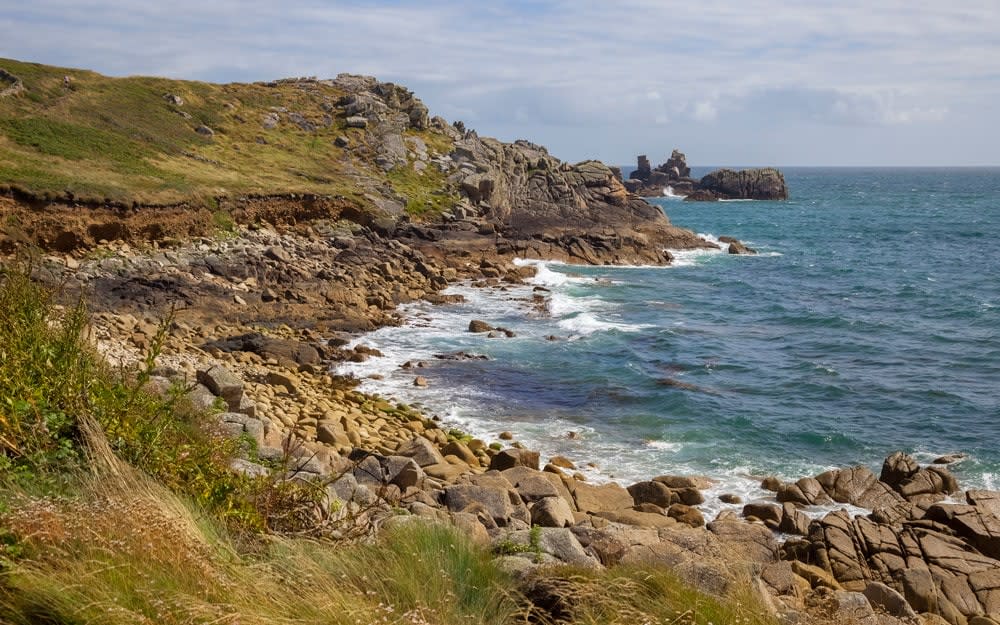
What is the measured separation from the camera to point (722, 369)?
3033 centimetres

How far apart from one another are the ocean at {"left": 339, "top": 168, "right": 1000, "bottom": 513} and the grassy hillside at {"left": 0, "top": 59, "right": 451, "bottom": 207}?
40.2 ft

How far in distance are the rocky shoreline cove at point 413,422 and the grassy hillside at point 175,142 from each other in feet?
4.03

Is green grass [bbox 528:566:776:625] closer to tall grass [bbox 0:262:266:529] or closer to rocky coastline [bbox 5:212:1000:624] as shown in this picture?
rocky coastline [bbox 5:212:1000:624]

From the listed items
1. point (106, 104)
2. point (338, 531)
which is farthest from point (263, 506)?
point (106, 104)

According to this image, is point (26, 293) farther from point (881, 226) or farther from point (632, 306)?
point (881, 226)

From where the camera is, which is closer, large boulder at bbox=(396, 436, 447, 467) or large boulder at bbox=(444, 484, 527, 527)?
large boulder at bbox=(444, 484, 527, 527)

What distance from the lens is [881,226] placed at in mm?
88250

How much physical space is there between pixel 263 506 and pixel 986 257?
67596 millimetres

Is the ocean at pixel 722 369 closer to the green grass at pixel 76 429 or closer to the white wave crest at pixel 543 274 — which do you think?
the white wave crest at pixel 543 274

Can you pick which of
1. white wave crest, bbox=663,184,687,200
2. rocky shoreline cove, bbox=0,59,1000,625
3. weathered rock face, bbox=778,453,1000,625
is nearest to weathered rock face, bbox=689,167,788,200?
white wave crest, bbox=663,184,687,200

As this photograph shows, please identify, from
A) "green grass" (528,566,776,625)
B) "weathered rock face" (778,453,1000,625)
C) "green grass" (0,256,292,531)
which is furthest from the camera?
"weathered rock face" (778,453,1000,625)

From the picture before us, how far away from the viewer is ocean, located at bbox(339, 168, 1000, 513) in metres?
22.2

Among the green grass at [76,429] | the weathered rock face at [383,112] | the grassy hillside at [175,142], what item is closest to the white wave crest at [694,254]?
the grassy hillside at [175,142]

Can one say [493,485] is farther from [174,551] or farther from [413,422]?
[174,551]
